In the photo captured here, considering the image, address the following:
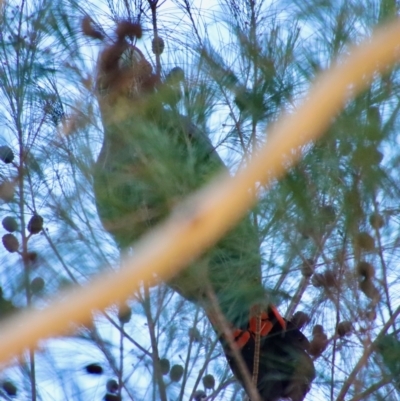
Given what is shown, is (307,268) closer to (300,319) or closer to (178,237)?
(300,319)

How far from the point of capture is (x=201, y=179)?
48.2 inches

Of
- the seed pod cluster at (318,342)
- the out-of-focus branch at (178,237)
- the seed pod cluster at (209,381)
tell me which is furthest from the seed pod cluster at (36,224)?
the out-of-focus branch at (178,237)

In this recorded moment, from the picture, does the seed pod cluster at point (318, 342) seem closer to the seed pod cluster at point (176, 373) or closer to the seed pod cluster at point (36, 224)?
the seed pod cluster at point (176, 373)

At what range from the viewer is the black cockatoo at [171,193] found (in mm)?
1225

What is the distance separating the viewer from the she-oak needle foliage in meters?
1.19

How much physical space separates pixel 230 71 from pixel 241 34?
71 mm

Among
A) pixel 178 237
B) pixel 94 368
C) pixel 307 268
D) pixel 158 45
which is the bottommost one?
pixel 178 237

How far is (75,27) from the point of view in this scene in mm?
1569

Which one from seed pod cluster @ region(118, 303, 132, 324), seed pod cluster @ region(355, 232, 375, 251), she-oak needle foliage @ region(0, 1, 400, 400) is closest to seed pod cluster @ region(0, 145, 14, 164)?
she-oak needle foliage @ region(0, 1, 400, 400)

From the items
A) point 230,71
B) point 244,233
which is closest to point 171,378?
point 244,233

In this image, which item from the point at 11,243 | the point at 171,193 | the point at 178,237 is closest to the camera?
the point at 178,237

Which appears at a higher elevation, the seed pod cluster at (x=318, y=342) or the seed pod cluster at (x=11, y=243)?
the seed pod cluster at (x=11, y=243)

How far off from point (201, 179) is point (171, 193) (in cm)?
5

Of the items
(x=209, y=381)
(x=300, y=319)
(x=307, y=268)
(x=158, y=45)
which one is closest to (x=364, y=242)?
(x=307, y=268)
